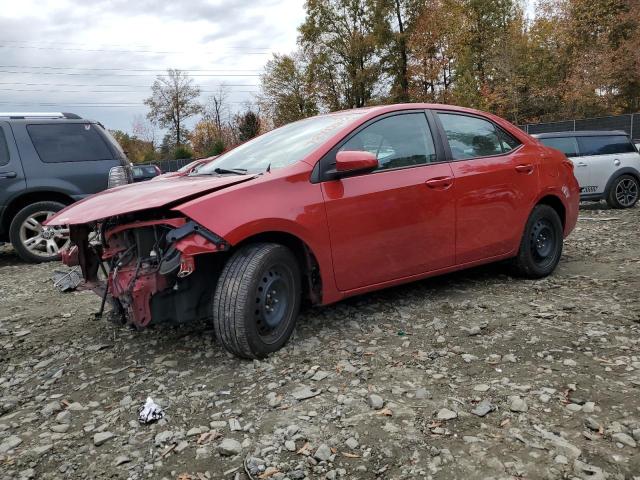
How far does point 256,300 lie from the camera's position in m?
3.12

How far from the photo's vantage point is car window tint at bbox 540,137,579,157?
35.2 feet

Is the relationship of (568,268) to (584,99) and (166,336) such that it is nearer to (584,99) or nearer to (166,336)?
(166,336)

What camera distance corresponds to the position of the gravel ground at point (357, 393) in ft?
7.43

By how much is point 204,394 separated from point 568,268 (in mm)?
3992

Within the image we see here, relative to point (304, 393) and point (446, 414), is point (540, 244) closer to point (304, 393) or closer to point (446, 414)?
point (446, 414)

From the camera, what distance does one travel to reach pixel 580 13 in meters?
32.0

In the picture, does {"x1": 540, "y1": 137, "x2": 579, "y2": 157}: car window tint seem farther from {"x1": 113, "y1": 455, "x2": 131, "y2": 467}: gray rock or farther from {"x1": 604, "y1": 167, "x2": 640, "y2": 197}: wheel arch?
{"x1": 113, "y1": 455, "x2": 131, "y2": 467}: gray rock

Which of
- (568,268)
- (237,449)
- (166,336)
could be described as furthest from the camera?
(568,268)

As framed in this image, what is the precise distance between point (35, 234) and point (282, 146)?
4.83 m

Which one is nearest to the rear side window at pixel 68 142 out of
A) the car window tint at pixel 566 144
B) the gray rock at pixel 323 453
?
the gray rock at pixel 323 453

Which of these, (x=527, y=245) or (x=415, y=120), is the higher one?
(x=415, y=120)

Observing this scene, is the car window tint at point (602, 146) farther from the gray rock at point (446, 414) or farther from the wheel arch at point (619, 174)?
the gray rock at point (446, 414)

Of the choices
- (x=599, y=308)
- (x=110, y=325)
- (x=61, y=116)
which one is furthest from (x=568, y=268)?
(x=61, y=116)

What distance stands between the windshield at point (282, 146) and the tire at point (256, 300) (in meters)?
0.70
